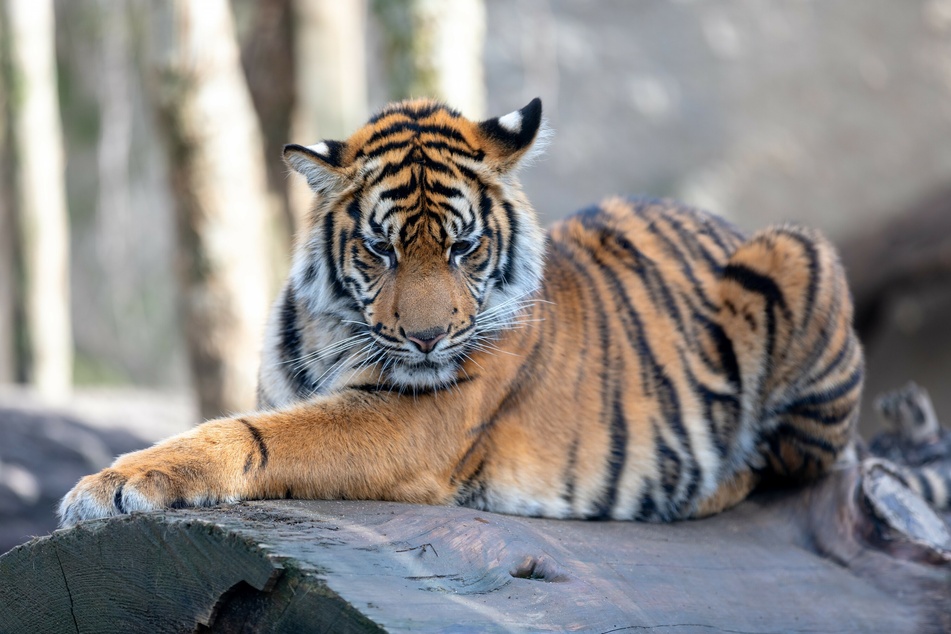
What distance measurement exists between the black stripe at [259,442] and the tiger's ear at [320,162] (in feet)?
2.67

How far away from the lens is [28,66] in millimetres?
10422

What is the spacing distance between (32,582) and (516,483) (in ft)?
4.76

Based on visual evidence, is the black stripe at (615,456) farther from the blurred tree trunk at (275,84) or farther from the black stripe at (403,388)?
the blurred tree trunk at (275,84)

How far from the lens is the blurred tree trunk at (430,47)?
5934mm

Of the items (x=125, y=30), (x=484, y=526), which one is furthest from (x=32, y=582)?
(x=125, y=30)

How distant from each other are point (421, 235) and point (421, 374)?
1.38 ft

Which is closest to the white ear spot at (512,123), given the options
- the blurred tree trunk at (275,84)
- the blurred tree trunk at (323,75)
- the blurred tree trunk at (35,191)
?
the blurred tree trunk at (323,75)

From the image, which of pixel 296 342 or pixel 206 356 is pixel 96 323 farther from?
pixel 296 342

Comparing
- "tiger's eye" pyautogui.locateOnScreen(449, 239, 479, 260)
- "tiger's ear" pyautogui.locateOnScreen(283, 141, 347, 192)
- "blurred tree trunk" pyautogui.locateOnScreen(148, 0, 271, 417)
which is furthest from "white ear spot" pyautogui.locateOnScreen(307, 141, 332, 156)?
"blurred tree trunk" pyautogui.locateOnScreen(148, 0, 271, 417)

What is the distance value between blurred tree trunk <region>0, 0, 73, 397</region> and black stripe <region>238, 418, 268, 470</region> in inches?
330

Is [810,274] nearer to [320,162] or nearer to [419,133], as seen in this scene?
[419,133]

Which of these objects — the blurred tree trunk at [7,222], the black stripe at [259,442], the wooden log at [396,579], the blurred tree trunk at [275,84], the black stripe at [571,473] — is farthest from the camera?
the blurred tree trunk at [7,222]

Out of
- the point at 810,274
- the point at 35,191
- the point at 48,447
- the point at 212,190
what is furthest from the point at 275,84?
the point at 810,274

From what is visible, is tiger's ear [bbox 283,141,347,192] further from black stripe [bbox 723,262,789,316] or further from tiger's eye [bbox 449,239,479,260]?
black stripe [bbox 723,262,789,316]
